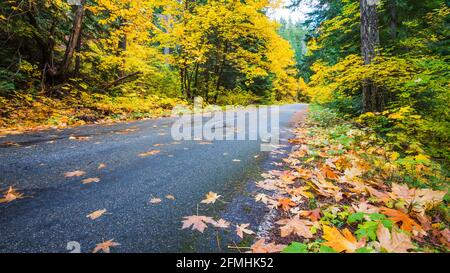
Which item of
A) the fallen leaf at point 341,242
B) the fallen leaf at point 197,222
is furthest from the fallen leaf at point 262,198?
the fallen leaf at point 341,242

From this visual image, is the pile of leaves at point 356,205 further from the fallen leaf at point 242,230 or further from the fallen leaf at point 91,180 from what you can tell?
the fallen leaf at point 91,180

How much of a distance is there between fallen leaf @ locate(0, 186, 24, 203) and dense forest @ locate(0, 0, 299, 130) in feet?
15.8

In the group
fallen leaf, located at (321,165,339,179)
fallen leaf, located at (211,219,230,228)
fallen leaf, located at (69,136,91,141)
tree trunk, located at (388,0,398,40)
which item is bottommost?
fallen leaf, located at (211,219,230,228)

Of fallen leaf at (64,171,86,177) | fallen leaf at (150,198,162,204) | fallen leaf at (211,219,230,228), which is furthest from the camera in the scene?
fallen leaf at (64,171,86,177)

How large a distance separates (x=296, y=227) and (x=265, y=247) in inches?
16.8

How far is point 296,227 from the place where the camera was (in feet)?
7.47

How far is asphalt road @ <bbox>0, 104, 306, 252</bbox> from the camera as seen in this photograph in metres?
2.03

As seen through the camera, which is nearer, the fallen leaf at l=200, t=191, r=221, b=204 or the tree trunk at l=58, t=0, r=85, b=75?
the fallen leaf at l=200, t=191, r=221, b=204

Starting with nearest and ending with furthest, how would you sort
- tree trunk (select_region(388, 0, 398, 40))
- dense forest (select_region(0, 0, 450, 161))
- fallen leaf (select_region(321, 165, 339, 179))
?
fallen leaf (select_region(321, 165, 339, 179))
dense forest (select_region(0, 0, 450, 161))
tree trunk (select_region(388, 0, 398, 40))

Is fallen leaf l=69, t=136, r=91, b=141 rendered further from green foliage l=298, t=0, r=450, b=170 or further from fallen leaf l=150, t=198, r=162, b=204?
green foliage l=298, t=0, r=450, b=170

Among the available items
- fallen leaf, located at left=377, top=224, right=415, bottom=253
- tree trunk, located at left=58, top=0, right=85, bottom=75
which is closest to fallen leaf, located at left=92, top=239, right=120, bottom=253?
fallen leaf, located at left=377, top=224, right=415, bottom=253

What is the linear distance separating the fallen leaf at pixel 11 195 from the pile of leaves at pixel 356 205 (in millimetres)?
2548

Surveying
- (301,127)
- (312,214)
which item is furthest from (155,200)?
(301,127)
